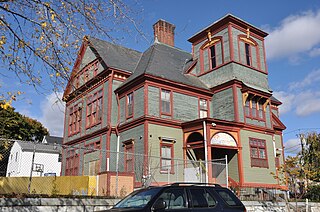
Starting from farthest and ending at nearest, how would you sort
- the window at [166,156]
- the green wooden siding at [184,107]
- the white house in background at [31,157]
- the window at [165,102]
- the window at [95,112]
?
the white house in background at [31,157], the window at [95,112], the green wooden siding at [184,107], the window at [165,102], the window at [166,156]

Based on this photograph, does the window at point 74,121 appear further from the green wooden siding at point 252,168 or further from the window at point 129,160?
the green wooden siding at point 252,168

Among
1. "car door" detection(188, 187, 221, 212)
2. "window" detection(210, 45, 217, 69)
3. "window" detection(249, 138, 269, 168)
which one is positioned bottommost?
"car door" detection(188, 187, 221, 212)

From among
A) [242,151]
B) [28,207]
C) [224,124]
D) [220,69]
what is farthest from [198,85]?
[28,207]

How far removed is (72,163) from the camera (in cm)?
2720

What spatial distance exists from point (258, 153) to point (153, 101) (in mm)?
8426

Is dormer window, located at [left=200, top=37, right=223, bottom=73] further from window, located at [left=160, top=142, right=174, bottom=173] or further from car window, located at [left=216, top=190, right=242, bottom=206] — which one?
car window, located at [left=216, top=190, right=242, bottom=206]

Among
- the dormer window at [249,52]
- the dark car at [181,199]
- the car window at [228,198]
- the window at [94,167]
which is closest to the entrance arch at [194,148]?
the dormer window at [249,52]

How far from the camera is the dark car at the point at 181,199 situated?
7191 millimetres

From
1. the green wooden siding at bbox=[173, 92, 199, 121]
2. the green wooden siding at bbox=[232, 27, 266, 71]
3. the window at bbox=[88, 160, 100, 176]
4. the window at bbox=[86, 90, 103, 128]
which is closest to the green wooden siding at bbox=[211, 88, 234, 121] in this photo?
the green wooden siding at bbox=[173, 92, 199, 121]

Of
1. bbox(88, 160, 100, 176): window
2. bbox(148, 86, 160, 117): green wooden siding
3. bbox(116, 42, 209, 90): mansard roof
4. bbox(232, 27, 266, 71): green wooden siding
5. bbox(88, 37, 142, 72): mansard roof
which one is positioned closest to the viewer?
bbox(148, 86, 160, 117): green wooden siding

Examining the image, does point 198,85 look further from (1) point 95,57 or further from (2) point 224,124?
(1) point 95,57

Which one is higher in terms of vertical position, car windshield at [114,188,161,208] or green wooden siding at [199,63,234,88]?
green wooden siding at [199,63,234,88]

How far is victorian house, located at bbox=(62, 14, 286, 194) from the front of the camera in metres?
20.2

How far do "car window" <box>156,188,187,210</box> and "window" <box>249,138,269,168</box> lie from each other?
14.6 metres
